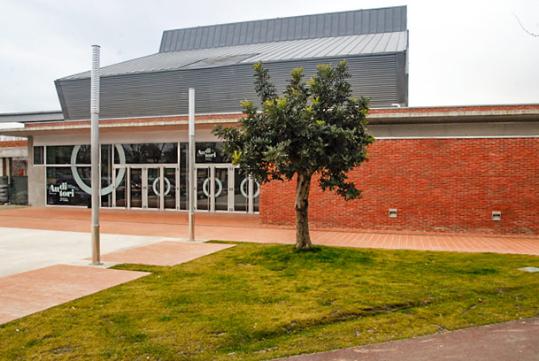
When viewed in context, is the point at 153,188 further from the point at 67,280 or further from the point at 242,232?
the point at 67,280

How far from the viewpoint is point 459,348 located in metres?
5.27

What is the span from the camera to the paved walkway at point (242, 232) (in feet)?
41.9

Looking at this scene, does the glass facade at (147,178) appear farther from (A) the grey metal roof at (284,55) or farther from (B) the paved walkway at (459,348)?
(B) the paved walkway at (459,348)

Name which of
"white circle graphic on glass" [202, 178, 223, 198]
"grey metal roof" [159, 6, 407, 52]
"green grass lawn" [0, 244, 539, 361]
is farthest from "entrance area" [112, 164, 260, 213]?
"grey metal roof" [159, 6, 407, 52]

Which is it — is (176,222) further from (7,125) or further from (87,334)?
(7,125)

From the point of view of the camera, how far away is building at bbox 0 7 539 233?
14.7 meters

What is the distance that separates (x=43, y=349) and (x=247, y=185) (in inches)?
629

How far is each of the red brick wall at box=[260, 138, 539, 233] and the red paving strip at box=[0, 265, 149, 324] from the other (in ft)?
27.7

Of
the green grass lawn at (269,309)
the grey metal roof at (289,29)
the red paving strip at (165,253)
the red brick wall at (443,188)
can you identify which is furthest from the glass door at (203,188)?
the grey metal roof at (289,29)

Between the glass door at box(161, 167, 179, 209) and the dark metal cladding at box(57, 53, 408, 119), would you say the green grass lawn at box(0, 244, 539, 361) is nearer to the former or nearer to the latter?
the dark metal cladding at box(57, 53, 408, 119)

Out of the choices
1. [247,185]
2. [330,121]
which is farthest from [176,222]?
[330,121]

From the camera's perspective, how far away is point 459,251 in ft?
38.4

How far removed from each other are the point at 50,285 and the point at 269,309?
13.2 ft

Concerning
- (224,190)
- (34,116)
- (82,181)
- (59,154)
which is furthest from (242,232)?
(34,116)
